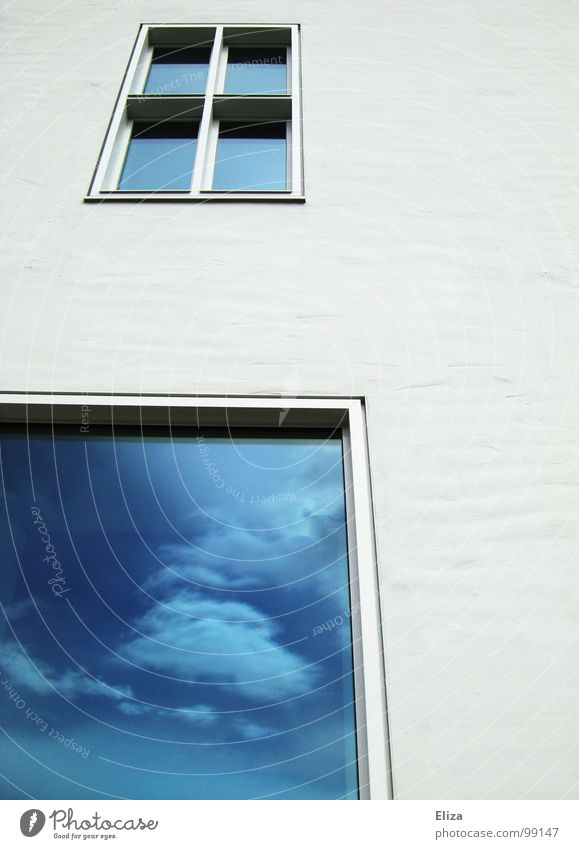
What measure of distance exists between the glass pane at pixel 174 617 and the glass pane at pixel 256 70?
268 centimetres

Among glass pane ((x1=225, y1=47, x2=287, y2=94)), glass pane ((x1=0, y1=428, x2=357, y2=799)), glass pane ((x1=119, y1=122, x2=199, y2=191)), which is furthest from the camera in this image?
glass pane ((x1=225, y1=47, x2=287, y2=94))

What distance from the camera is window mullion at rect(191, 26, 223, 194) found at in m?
3.36

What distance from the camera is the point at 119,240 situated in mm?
2984

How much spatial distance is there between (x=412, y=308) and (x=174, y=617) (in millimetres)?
1665

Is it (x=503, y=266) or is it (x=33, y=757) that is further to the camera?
(x=503, y=266)

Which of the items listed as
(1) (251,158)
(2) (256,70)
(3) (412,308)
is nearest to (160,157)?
(1) (251,158)

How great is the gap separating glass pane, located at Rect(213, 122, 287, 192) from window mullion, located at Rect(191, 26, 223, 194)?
103 millimetres

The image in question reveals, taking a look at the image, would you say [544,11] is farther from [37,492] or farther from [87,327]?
[37,492]

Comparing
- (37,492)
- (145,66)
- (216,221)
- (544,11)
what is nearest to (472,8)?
(544,11)

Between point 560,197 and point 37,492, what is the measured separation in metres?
2.93

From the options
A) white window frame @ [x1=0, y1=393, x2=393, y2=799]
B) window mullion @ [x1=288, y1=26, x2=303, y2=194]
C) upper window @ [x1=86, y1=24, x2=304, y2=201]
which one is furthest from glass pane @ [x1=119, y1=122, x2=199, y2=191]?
white window frame @ [x1=0, y1=393, x2=393, y2=799]

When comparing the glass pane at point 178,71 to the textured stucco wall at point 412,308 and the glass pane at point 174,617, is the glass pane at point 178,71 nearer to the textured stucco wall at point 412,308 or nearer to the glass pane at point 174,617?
the textured stucco wall at point 412,308

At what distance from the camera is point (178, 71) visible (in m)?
4.17

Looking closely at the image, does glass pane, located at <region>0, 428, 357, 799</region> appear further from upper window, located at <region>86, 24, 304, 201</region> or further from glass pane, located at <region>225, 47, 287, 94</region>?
glass pane, located at <region>225, 47, 287, 94</region>
